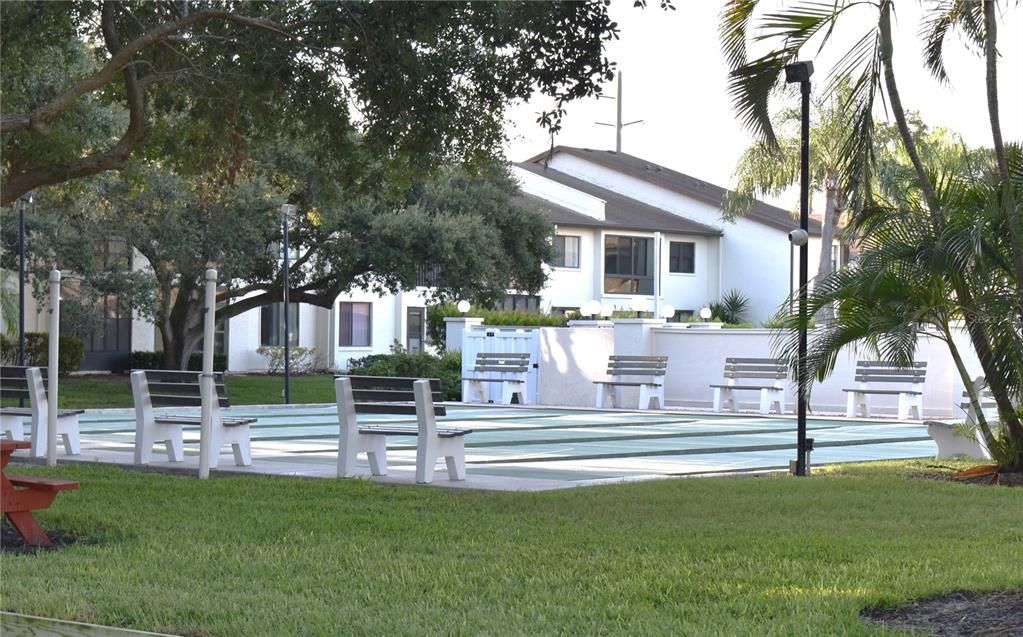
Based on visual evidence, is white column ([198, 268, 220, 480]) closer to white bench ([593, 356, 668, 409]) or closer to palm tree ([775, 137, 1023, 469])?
palm tree ([775, 137, 1023, 469])

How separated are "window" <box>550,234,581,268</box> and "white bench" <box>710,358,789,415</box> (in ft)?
89.9

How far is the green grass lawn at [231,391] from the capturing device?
28922 millimetres

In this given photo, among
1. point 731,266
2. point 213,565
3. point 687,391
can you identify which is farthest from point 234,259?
point 731,266

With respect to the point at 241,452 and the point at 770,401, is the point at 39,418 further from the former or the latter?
the point at 770,401

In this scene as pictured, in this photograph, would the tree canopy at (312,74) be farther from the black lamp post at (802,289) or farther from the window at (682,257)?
the window at (682,257)

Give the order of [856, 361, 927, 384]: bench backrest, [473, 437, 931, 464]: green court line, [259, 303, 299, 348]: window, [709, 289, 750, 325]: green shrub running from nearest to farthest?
[473, 437, 931, 464]: green court line
[856, 361, 927, 384]: bench backrest
[259, 303, 299, 348]: window
[709, 289, 750, 325]: green shrub

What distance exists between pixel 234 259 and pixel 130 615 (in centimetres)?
2550

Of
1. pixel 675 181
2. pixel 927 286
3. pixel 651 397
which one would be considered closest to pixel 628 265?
pixel 675 181

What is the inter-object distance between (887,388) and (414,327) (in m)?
28.9

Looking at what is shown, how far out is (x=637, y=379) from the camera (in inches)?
1083

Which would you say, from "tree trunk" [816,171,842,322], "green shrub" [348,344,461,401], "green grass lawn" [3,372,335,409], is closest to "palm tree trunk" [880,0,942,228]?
"green grass lawn" [3,372,335,409]

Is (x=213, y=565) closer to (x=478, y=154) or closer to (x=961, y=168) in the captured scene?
(x=478, y=154)

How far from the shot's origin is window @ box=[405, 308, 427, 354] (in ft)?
169

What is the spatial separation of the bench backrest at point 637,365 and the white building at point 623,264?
21205 millimetres
